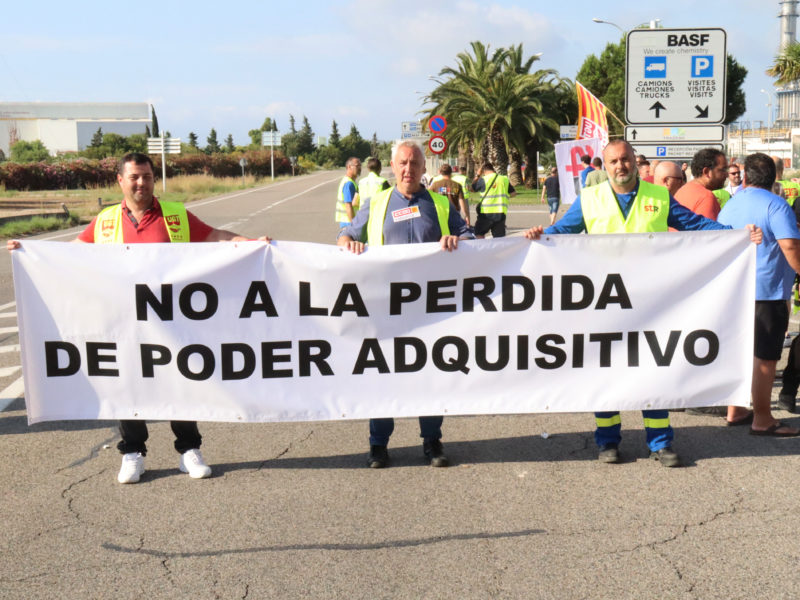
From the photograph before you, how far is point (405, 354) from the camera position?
19.1ft

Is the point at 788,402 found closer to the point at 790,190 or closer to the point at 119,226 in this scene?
the point at 119,226

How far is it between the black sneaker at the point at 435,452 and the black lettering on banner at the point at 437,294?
81 cm

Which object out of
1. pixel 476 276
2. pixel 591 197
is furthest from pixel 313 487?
pixel 591 197

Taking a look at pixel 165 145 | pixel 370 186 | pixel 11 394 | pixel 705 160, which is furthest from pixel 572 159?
pixel 165 145

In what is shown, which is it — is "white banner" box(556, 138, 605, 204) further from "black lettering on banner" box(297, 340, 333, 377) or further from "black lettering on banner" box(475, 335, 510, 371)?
"black lettering on banner" box(297, 340, 333, 377)

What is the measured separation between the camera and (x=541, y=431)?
673 cm

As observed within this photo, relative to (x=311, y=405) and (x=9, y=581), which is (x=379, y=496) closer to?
(x=311, y=405)

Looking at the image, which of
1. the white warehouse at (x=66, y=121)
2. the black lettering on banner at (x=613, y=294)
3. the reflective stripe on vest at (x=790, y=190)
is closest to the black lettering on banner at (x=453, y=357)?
the black lettering on banner at (x=613, y=294)

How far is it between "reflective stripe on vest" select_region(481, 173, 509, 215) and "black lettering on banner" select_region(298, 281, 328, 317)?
11872 mm

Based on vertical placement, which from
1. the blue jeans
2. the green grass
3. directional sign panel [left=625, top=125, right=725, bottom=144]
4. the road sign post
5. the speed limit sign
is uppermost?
the road sign post

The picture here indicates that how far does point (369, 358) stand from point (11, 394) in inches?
149

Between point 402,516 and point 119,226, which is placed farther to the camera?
point 119,226

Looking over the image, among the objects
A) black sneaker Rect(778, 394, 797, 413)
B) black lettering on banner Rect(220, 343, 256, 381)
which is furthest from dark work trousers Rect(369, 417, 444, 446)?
black sneaker Rect(778, 394, 797, 413)

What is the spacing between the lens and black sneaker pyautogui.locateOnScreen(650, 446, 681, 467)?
5.77 meters
